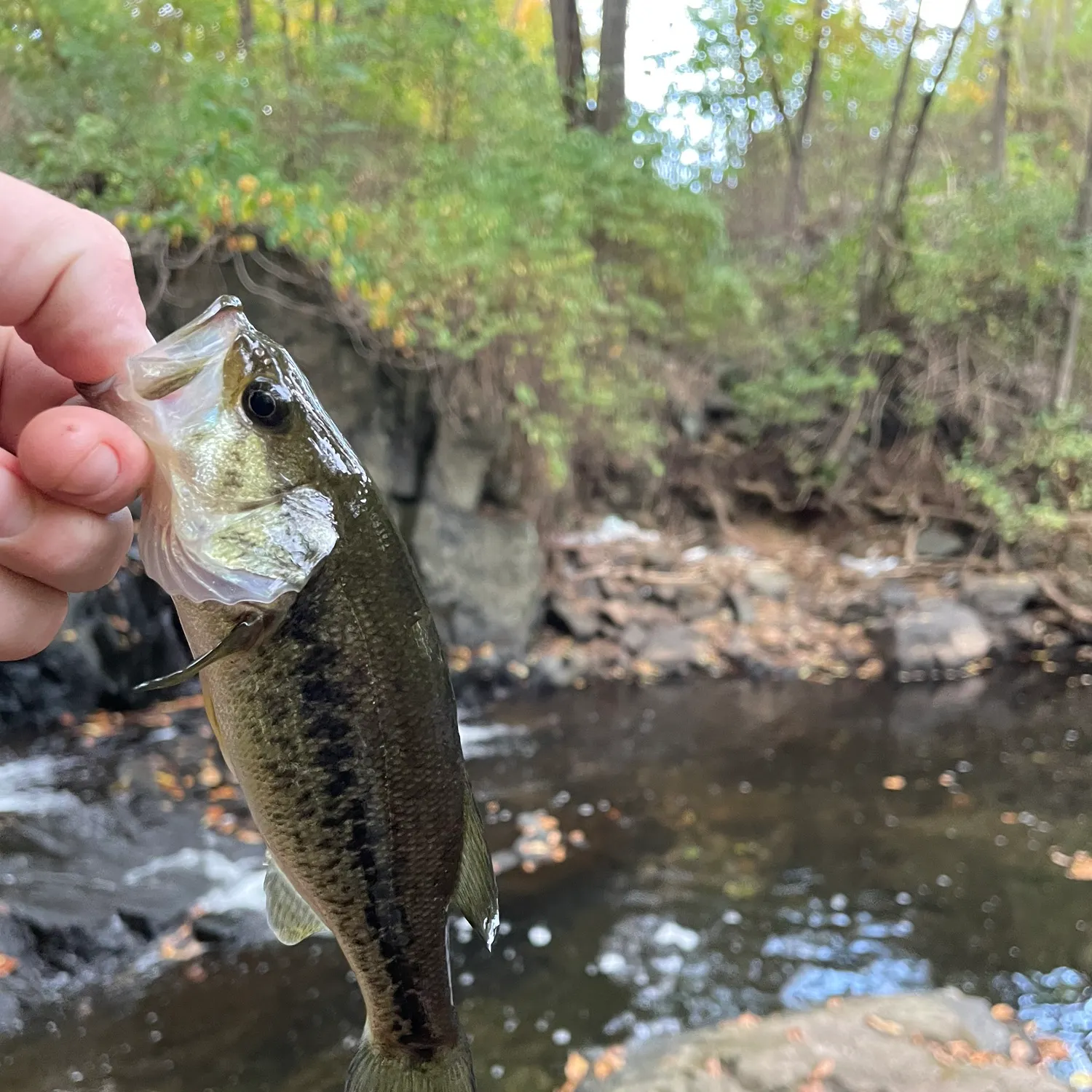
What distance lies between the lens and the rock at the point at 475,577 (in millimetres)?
7715

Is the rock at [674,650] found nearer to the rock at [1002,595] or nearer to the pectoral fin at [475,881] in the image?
the rock at [1002,595]

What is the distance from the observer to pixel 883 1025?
332 centimetres

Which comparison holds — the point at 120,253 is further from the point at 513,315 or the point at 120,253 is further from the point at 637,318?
the point at 637,318

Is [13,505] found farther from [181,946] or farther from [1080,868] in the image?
[1080,868]

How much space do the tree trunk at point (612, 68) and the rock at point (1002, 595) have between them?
6.69 metres

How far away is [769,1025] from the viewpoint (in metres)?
3.35

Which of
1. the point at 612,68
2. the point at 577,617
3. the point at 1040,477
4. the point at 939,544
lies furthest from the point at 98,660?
the point at 1040,477

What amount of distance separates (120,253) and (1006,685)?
8.36 meters

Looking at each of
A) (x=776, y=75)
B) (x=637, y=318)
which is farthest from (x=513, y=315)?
(x=776, y=75)

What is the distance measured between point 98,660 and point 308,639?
18.5ft

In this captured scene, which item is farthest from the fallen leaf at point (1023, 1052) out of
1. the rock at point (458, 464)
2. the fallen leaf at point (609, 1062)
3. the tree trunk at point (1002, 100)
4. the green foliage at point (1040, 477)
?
the tree trunk at point (1002, 100)

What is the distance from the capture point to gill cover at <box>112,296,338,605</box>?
128 cm

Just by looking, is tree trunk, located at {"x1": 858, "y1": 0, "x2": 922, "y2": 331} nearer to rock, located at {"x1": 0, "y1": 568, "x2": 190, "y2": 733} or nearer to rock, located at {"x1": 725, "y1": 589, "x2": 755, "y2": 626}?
rock, located at {"x1": 725, "y1": 589, "x2": 755, "y2": 626}

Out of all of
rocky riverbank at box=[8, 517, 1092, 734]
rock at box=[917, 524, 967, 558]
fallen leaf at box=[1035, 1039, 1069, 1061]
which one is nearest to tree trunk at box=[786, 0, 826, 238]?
rock at box=[917, 524, 967, 558]
